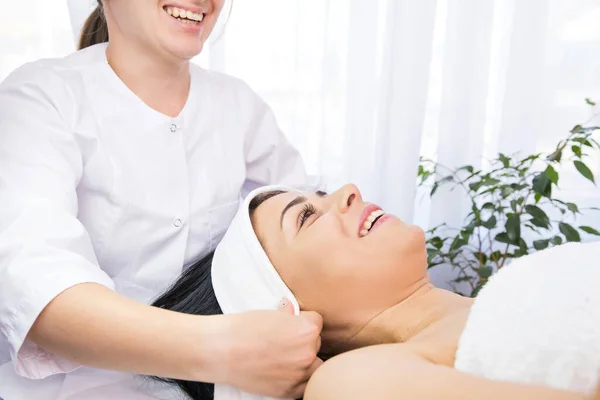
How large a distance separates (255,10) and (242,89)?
1.74 ft

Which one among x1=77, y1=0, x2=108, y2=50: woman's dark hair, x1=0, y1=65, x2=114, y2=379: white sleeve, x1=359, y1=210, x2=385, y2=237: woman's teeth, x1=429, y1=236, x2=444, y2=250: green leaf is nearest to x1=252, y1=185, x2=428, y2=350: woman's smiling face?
x1=359, y1=210, x2=385, y2=237: woman's teeth

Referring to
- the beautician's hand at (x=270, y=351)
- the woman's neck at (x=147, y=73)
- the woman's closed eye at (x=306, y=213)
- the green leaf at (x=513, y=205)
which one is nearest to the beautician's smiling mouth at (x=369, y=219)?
the woman's closed eye at (x=306, y=213)

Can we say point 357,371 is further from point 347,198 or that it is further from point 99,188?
point 99,188

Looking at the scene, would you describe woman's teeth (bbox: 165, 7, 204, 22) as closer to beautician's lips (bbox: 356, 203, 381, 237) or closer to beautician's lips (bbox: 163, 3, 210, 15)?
beautician's lips (bbox: 163, 3, 210, 15)

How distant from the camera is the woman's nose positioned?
1.43m

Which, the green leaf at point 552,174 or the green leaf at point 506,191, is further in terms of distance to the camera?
the green leaf at point 506,191

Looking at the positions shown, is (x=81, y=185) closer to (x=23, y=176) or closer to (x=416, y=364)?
(x=23, y=176)

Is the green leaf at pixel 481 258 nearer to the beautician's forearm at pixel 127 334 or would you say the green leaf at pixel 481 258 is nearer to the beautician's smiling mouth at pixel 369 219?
the beautician's smiling mouth at pixel 369 219

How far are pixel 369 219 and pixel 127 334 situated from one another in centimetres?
52

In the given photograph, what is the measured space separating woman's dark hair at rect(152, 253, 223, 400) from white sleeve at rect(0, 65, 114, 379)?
0.62 feet

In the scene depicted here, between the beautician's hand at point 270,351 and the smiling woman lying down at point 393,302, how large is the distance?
0.06 metres

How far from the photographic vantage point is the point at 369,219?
141cm

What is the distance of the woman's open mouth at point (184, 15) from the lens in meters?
1.60

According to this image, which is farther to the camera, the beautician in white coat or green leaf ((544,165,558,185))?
green leaf ((544,165,558,185))
